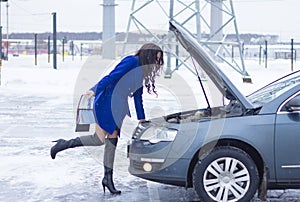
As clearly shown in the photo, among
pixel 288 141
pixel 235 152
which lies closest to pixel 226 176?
pixel 235 152

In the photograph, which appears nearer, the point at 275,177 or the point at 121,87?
the point at 275,177

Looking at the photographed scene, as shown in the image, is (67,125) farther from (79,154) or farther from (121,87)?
(121,87)

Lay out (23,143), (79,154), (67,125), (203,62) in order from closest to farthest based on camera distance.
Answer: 1. (203,62)
2. (79,154)
3. (23,143)
4. (67,125)

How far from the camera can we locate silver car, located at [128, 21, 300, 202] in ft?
17.5

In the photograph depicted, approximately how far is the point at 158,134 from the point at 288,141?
4.31ft

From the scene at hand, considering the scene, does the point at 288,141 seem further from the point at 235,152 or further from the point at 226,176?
the point at 226,176

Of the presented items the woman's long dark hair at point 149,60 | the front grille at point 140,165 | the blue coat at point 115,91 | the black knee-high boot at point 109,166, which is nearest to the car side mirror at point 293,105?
the front grille at point 140,165

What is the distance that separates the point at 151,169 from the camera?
5.55 m

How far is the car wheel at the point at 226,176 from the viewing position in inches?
211

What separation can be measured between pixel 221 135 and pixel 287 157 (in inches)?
27.0

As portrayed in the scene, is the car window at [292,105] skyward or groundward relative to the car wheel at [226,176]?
skyward

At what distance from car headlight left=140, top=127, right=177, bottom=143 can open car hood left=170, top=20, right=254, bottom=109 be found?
75cm

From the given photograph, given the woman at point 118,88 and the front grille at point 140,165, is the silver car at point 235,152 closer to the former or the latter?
the front grille at point 140,165

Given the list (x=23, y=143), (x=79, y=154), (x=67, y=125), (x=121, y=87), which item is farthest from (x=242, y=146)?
(x=67, y=125)
